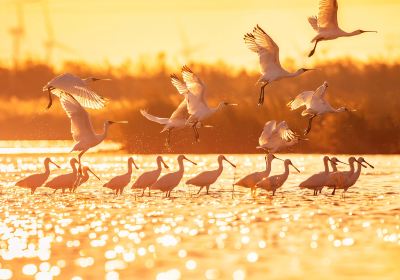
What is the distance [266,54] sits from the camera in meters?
29.5

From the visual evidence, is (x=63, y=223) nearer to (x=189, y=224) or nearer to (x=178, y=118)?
(x=189, y=224)

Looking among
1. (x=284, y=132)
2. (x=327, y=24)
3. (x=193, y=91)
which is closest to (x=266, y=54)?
(x=327, y=24)

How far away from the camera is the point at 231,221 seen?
85.5ft

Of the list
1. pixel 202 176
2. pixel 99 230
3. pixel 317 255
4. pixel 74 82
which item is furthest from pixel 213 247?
pixel 202 176

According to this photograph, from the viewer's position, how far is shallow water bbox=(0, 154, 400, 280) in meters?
18.6

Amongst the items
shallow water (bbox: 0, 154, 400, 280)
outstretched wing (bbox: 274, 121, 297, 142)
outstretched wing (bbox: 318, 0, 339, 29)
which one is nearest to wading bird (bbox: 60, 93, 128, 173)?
shallow water (bbox: 0, 154, 400, 280)

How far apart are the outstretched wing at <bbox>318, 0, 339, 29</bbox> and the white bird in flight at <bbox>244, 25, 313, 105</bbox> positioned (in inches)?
56.7

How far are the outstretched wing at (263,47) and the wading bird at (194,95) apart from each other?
A: 2362 millimetres

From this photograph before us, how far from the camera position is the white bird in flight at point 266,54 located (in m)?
28.6

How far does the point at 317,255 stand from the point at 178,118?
1601 cm

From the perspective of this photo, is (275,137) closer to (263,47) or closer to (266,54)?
(266,54)

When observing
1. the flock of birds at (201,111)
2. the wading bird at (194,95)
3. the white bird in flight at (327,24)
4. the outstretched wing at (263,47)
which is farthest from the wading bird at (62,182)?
the white bird in flight at (327,24)

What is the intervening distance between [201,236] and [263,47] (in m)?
8.04

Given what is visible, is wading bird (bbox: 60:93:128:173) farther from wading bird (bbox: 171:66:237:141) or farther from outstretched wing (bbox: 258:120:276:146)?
outstretched wing (bbox: 258:120:276:146)
